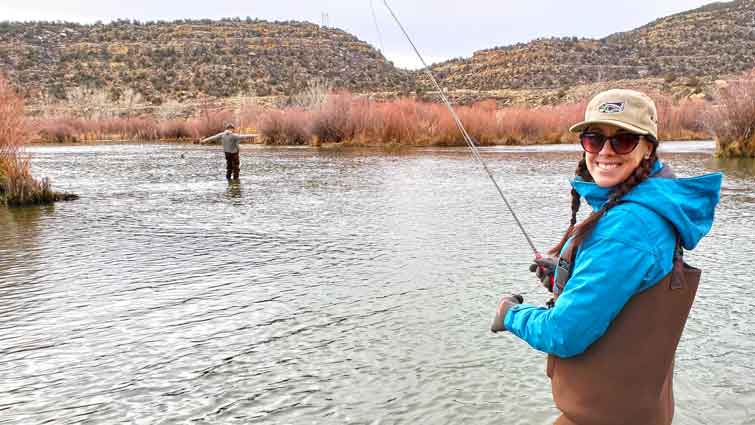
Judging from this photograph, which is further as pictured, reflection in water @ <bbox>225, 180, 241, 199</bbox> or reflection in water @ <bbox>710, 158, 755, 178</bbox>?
reflection in water @ <bbox>710, 158, 755, 178</bbox>

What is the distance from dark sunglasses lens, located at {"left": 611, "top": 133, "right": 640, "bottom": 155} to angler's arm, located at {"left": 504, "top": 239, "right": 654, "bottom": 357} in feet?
1.07

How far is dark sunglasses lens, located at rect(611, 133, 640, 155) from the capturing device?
2004mm

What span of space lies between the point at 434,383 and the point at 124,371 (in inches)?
82.2

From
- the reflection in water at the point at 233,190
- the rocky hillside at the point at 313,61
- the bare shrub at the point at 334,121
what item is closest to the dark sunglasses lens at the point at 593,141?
the reflection in water at the point at 233,190

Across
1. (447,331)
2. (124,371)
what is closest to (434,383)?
(447,331)

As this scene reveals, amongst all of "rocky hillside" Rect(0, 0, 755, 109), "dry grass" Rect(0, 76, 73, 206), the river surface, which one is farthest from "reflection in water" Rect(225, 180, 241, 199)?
"rocky hillside" Rect(0, 0, 755, 109)

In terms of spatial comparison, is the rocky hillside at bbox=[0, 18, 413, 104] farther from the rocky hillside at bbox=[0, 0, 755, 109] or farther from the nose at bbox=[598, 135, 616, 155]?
the nose at bbox=[598, 135, 616, 155]

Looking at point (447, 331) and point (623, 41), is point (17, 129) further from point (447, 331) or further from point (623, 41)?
point (623, 41)

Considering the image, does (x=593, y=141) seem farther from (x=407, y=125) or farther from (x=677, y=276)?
(x=407, y=125)

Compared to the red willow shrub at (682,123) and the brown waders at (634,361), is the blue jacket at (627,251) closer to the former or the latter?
the brown waders at (634,361)

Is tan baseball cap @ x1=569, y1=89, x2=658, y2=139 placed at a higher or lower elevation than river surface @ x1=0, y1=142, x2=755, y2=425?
higher

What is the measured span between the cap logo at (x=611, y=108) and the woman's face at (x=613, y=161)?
0.05m

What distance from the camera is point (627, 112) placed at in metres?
1.97

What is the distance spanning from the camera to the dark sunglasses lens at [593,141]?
207cm
